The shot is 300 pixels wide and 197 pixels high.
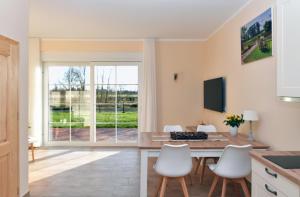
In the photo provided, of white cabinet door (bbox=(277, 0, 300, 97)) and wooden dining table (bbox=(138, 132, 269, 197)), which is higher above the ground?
white cabinet door (bbox=(277, 0, 300, 97))

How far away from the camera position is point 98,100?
7.44 m

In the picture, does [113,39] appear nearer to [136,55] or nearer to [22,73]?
[136,55]

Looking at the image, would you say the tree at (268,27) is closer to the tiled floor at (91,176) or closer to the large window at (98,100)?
the tiled floor at (91,176)

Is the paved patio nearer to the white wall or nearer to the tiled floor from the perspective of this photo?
the tiled floor

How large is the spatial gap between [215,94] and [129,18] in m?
2.37

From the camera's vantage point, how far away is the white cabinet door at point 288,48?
87.5 inches

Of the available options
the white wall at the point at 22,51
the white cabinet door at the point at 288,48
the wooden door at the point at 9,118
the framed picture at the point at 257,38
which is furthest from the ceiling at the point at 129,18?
the white cabinet door at the point at 288,48

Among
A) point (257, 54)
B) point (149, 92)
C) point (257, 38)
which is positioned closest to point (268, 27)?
point (257, 38)

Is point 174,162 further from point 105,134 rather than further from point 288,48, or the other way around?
point 105,134

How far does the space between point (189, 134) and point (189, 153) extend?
Result: 0.80 m

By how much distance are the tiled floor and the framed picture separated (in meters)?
1.97

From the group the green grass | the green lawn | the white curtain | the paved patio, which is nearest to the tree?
the green grass

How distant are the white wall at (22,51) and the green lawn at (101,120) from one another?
3676mm

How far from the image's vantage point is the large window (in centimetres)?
745
